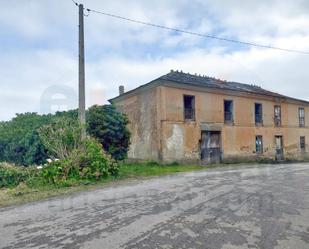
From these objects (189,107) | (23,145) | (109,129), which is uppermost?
(189,107)

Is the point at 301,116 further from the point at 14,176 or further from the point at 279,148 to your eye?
the point at 14,176

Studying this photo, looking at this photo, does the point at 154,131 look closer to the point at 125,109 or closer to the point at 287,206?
the point at 125,109

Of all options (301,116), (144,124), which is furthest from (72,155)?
(301,116)

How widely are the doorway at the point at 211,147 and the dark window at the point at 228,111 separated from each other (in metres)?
1.67

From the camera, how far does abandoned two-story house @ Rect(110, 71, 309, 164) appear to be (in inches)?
736

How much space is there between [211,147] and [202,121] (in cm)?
217

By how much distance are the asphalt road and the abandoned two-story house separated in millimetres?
10974

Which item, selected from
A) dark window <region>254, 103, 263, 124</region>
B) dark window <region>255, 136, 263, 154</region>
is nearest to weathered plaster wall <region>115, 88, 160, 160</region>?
dark window <region>255, 136, 263, 154</region>

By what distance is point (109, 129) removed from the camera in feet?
49.7

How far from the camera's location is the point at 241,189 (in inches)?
327

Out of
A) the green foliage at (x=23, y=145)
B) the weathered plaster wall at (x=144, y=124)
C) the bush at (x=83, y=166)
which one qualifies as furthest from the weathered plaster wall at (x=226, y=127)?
the green foliage at (x=23, y=145)

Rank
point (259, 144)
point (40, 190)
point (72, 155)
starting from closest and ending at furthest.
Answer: point (40, 190) → point (72, 155) → point (259, 144)

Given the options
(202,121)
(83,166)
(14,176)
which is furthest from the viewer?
(202,121)

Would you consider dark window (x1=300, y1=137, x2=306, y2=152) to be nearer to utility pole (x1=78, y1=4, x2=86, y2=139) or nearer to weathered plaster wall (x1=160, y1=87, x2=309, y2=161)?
weathered plaster wall (x1=160, y1=87, x2=309, y2=161)
